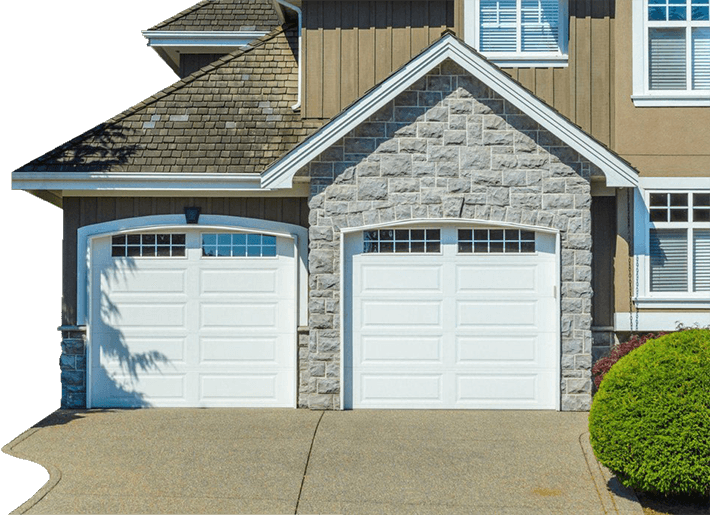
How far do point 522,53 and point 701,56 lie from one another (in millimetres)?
2610

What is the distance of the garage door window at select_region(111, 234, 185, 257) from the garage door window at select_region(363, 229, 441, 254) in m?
2.87

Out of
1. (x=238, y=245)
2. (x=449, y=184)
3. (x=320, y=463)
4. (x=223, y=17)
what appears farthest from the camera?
(x=223, y=17)

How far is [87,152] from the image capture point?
1377cm

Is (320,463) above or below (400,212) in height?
below

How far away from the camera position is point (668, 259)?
45.3ft

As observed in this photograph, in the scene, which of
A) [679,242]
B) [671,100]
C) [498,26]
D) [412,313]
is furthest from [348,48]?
[679,242]

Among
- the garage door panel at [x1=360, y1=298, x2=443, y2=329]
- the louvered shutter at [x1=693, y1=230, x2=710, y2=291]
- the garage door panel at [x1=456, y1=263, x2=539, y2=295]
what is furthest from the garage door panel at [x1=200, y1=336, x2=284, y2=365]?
the louvered shutter at [x1=693, y1=230, x2=710, y2=291]

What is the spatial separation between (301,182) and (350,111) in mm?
1279

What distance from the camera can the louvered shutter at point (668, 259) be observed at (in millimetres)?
13789

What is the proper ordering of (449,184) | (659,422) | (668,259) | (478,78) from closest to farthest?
(659,422) < (478,78) < (449,184) < (668,259)

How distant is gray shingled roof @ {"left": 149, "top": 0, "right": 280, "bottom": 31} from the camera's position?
16.9 metres

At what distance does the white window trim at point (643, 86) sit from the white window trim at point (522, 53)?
0.99m

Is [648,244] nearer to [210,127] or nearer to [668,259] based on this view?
Result: [668,259]

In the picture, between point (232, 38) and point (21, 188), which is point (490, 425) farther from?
point (232, 38)
